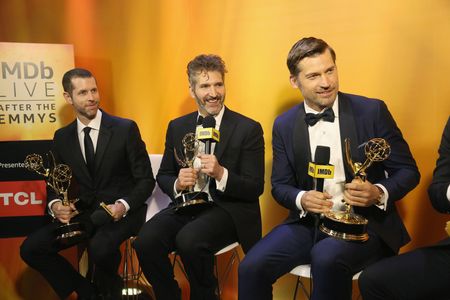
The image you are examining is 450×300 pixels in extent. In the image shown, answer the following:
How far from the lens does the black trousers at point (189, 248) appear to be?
2992mm

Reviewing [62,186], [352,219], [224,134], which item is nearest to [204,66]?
[224,134]

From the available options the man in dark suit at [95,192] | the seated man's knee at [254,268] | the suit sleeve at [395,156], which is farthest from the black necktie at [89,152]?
the suit sleeve at [395,156]

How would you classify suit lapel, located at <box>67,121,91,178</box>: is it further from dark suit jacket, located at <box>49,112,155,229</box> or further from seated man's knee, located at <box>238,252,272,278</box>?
seated man's knee, located at <box>238,252,272,278</box>

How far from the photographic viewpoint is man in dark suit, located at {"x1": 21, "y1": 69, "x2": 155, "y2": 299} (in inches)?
132

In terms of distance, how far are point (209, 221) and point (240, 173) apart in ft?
1.45

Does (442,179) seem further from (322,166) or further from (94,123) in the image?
(94,123)

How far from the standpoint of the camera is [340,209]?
284 cm

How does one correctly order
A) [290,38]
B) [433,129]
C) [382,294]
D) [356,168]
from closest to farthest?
1. [382,294]
2. [356,168]
3. [433,129]
4. [290,38]

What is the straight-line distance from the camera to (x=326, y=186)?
2875 mm

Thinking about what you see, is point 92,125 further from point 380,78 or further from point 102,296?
point 380,78

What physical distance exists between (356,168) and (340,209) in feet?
1.30

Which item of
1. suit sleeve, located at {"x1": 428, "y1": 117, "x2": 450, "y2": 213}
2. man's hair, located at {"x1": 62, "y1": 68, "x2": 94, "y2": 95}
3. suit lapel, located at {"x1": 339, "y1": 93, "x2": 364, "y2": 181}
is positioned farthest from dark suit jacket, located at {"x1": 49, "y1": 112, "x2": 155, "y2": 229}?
suit sleeve, located at {"x1": 428, "y1": 117, "x2": 450, "y2": 213}

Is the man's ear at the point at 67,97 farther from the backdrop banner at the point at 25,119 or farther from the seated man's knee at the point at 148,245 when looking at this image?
the seated man's knee at the point at 148,245

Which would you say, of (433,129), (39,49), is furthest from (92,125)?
(433,129)
